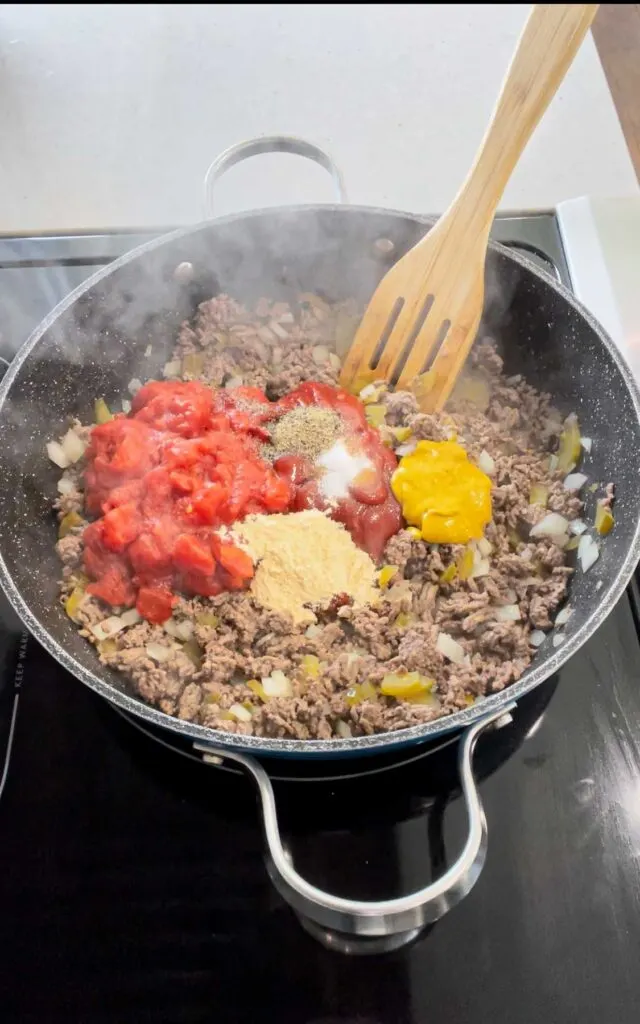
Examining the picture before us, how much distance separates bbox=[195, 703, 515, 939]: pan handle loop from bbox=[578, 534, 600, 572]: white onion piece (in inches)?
16.8

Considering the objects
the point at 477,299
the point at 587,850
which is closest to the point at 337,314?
the point at 477,299

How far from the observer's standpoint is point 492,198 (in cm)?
174

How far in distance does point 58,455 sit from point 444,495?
0.93 metres

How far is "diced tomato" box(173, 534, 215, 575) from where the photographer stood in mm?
1662

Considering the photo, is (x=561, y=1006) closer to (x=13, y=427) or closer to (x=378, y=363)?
(x=378, y=363)

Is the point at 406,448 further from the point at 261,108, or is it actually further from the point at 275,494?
the point at 261,108

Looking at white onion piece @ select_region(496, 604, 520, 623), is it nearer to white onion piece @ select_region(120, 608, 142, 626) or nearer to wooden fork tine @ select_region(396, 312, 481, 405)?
wooden fork tine @ select_region(396, 312, 481, 405)

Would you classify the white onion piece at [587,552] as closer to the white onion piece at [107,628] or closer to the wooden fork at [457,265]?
the wooden fork at [457,265]

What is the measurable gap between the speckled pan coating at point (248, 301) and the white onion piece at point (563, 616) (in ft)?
0.08

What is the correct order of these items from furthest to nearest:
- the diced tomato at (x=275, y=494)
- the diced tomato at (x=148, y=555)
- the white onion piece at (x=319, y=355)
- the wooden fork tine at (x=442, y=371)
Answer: the white onion piece at (x=319, y=355) → the wooden fork tine at (x=442, y=371) → the diced tomato at (x=275, y=494) → the diced tomato at (x=148, y=555)

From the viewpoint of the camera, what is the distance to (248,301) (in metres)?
2.19

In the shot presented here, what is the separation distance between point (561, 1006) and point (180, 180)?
248 centimetres

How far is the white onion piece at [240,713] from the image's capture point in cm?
157

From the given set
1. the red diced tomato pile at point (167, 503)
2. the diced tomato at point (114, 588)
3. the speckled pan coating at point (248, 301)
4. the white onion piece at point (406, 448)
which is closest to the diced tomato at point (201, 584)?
the red diced tomato pile at point (167, 503)
